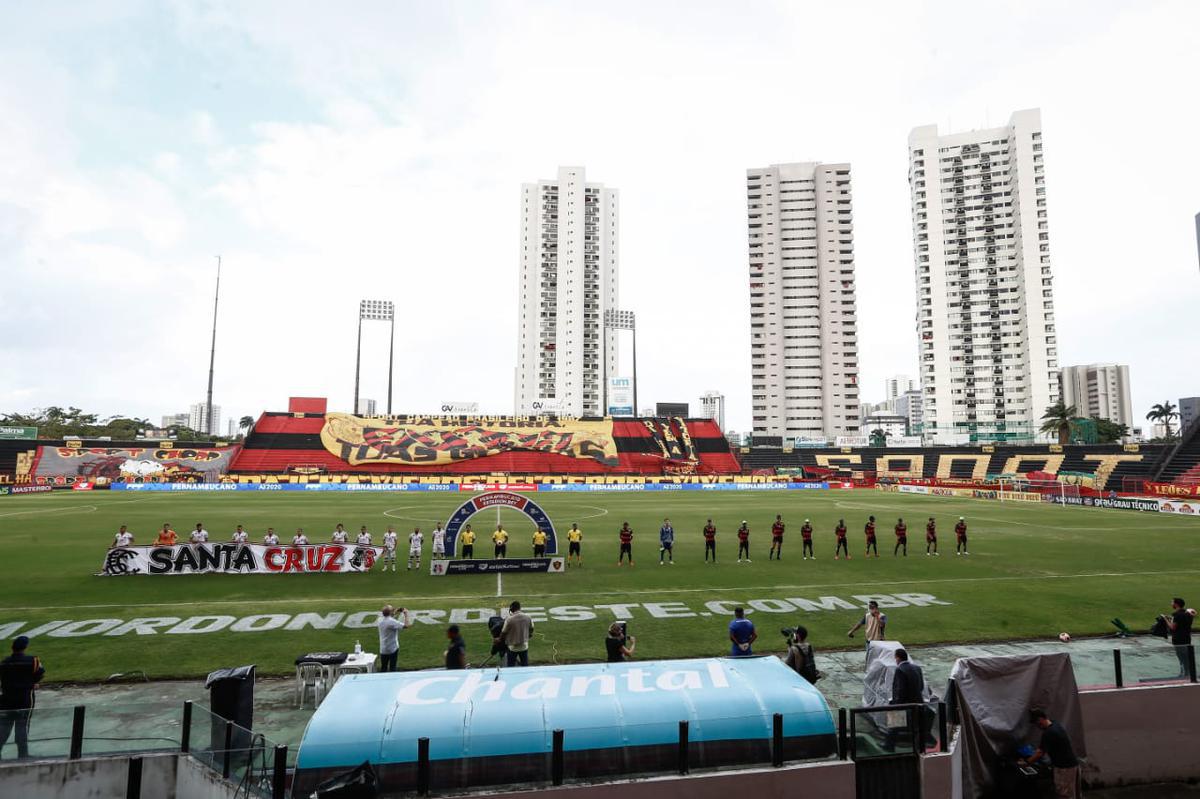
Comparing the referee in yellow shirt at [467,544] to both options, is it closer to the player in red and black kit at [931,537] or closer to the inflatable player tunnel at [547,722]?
the inflatable player tunnel at [547,722]

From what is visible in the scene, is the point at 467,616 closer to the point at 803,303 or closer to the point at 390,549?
the point at 390,549

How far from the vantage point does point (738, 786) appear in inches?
327

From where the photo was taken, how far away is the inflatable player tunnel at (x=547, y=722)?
301 inches

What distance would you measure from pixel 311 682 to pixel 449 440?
3362 inches

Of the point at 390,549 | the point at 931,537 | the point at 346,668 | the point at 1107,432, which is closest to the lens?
the point at 346,668

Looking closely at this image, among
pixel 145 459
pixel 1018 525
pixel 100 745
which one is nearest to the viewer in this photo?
pixel 100 745

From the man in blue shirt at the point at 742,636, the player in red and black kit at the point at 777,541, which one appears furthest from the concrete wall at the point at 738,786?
the player in red and black kit at the point at 777,541

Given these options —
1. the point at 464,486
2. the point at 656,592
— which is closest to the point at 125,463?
the point at 464,486

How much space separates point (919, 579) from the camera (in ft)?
73.6

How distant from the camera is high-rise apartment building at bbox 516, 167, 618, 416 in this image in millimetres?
165125

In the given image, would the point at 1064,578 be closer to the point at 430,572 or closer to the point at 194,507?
the point at 430,572

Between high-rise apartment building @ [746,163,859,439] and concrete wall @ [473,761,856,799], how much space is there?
14956 cm

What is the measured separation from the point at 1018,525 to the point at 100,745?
44185 millimetres

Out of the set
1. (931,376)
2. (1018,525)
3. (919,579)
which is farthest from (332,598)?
(931,376)
